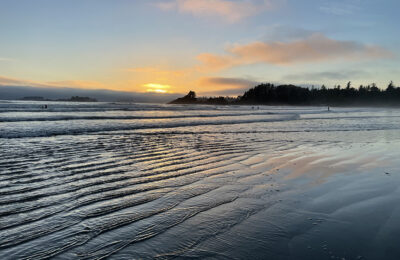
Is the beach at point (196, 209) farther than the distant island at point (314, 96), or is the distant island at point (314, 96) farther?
the distant island at point (314, 96)

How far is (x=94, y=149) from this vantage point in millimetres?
9398

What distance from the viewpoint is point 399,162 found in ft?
25.5

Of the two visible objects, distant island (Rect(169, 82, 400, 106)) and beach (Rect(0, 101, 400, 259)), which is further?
distant island (Rect(169, 82, 400, 106))

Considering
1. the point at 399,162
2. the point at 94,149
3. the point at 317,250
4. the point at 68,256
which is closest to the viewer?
the point at 68,256

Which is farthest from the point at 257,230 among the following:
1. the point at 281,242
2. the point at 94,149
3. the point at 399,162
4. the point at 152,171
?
the point at 94,149

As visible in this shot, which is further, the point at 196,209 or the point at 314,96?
the point at 314,96

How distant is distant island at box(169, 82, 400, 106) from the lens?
163750mm

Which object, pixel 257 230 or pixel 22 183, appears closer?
pixel 257 230

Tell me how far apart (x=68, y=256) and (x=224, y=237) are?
1697mm

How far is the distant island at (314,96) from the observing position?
164 m

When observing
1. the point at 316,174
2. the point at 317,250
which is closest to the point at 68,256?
the point at 317,250

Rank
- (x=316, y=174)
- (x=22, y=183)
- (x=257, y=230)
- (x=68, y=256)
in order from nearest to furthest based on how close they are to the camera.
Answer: (x=68, y=256)
(x=257, y=230)
(x=22, y=183)
(x=316, y=174)

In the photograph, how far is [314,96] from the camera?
18212cm

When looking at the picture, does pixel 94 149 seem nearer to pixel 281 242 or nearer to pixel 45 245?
pixel 45 245
